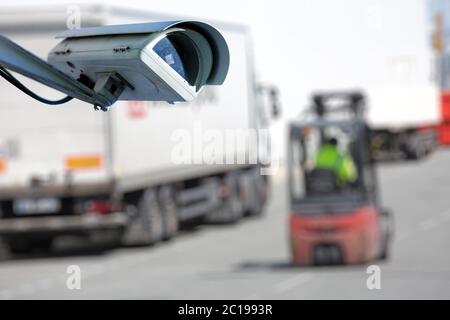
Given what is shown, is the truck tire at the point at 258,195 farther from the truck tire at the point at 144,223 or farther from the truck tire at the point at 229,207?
the truck tire at the point at 144,223

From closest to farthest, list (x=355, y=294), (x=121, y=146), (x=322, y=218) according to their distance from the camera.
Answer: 1. (x=355, y=294)
2. (x=322, y=218)
3. (x=121, y=146)

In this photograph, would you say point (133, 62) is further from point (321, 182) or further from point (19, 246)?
point (19, 246)

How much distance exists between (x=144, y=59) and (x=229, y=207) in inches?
766

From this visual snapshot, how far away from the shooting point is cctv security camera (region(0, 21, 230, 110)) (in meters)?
4.23

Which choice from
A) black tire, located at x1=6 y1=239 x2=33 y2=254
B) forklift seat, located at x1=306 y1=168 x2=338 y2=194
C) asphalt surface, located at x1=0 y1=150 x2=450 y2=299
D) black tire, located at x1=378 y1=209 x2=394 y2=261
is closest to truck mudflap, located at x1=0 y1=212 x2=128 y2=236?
asphalt surface, located at x1=0 y1=150 x2=450 y2=299

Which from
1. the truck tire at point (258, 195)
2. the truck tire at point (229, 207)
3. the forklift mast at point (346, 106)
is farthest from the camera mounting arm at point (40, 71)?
the truck tire at point (258, 195)

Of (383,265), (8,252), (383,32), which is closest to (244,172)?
(8,252)

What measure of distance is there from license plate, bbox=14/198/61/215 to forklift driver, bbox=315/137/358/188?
5.23 meters

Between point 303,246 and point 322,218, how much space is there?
481mm

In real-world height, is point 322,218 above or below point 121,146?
below

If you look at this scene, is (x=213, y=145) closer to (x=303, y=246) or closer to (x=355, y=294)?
(x=303, y=246)

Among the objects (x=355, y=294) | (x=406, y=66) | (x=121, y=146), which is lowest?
(x=355, y=294)

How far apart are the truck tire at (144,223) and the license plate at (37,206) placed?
1.40m
